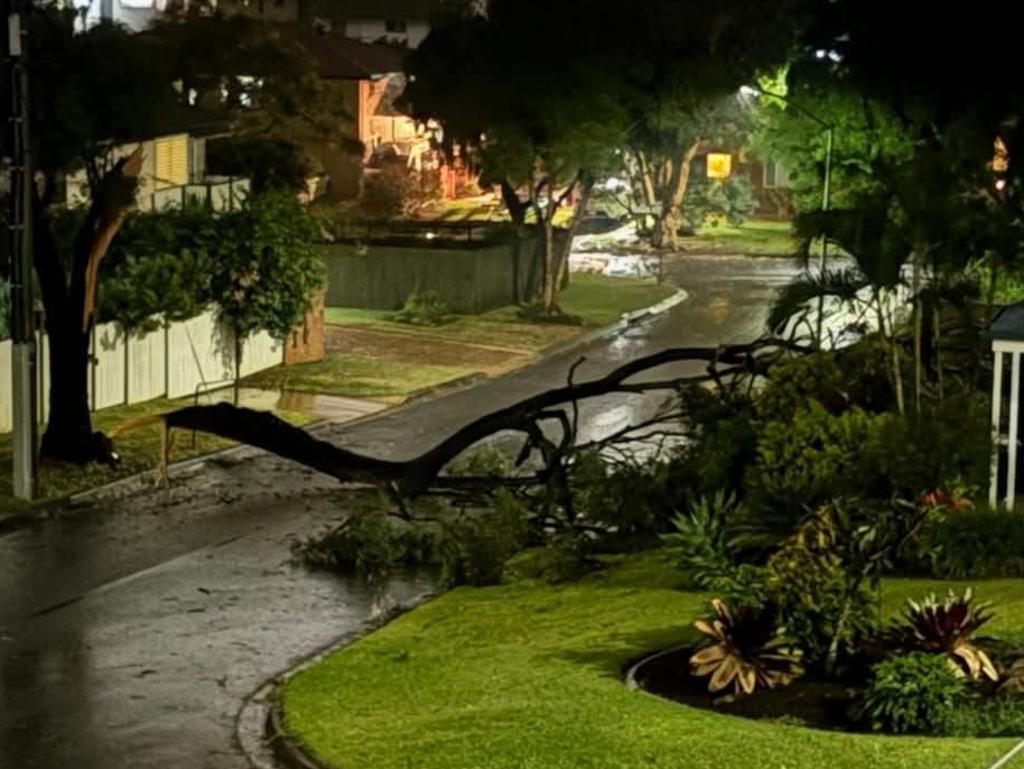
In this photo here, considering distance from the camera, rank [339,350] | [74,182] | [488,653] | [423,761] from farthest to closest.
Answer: [339,350] → [74,182] → [488,653] → [423,761]

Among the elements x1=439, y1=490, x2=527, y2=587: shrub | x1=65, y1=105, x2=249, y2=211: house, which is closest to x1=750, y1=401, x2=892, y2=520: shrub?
x1=439, y1=490, x2=527, y2=587: shrub

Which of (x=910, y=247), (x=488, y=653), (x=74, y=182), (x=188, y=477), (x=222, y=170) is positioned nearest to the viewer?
(x=488, y=653)

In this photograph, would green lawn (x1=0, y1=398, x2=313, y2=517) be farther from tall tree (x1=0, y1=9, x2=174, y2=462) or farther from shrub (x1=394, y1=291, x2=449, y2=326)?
shrub (x1=394, y1=291, x2=449, y2=326)

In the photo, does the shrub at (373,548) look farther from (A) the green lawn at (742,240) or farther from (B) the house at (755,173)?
(B) the house at (755,173)

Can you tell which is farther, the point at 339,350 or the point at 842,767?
the point at 339,350

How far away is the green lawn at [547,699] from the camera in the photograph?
1148 cm

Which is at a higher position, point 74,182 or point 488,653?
point 74,182

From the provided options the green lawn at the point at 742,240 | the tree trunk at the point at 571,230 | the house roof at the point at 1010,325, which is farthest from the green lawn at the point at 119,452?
the green lawn at the point at 742,240

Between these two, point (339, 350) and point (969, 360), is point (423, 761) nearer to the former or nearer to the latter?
point (969, 360)

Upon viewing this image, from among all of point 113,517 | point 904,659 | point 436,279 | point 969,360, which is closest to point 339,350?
point 436,279

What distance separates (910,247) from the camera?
2012cm

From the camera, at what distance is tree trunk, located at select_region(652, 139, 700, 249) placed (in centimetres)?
6694

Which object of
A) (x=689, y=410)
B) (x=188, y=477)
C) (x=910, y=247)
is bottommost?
(x=188, y=477)

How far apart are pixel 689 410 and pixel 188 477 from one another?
848 centimetres
